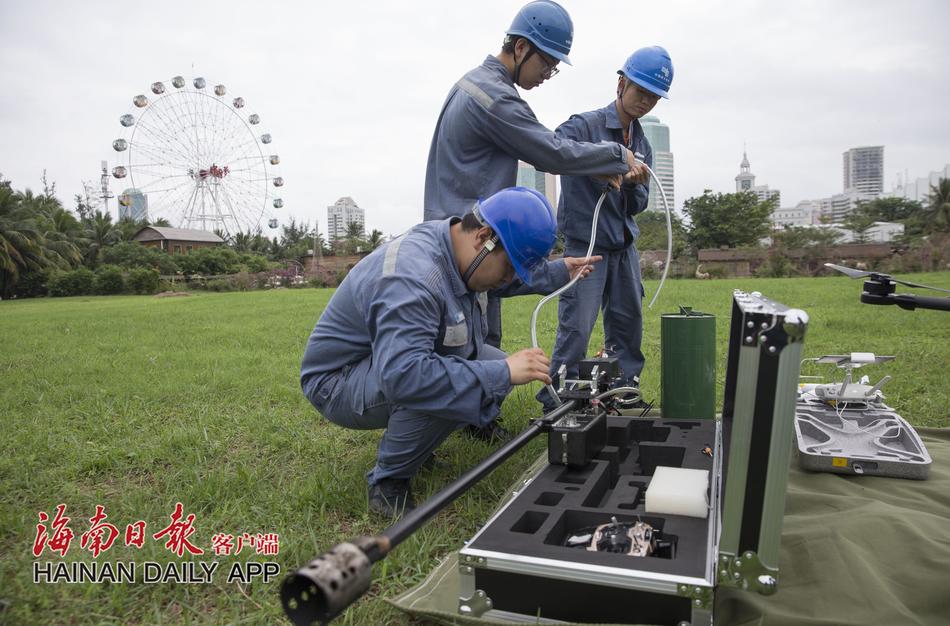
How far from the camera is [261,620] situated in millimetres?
2082

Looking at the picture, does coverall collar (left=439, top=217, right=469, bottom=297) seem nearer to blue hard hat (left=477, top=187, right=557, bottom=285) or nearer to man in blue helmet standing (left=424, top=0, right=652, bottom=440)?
blue hard hat (left=477, top=187, right=557, bottom=285)

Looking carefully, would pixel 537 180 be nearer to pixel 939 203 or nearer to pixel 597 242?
pixel 597 242

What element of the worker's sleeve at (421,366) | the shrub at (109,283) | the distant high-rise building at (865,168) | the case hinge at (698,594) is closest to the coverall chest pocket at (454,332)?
the worker's sleeve at (421,366)

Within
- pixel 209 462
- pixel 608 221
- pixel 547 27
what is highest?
pixel 547 27

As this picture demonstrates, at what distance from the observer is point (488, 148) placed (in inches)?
143

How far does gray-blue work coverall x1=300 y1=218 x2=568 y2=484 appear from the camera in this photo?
235 centimetres

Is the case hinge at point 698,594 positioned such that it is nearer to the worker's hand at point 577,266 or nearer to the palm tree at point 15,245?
the worker's hand at point 577,266

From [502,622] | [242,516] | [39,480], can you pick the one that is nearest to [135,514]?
[242,516]

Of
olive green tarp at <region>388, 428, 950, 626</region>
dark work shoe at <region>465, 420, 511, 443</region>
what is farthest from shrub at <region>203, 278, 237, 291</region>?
olive green tarp at <region>388, 428, 950, 626</region>

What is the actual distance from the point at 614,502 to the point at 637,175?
2248 millimetres

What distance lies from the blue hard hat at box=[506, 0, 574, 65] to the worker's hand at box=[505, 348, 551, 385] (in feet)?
6.18

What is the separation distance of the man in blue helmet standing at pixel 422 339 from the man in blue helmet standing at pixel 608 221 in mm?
1228

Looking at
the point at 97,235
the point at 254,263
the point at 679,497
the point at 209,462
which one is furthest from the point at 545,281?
the point at 97,235

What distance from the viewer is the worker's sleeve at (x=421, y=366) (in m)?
2.32
